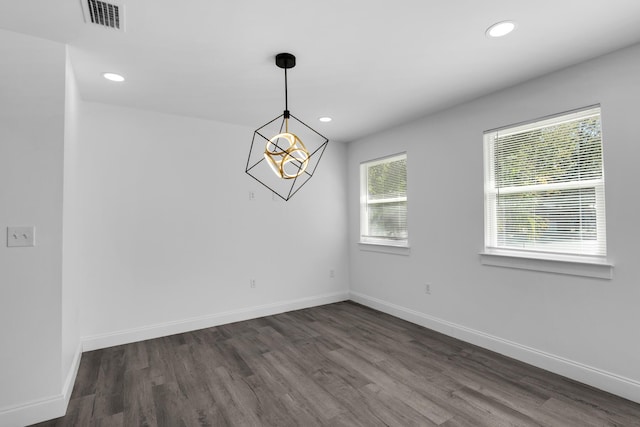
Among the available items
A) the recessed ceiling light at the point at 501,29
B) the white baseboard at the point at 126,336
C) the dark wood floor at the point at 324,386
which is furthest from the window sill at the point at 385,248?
the recessed ceiling light at the point at 501,29

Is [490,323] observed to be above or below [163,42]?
below

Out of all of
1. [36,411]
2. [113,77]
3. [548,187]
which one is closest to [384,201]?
[548,187]

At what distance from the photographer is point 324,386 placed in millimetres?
2475

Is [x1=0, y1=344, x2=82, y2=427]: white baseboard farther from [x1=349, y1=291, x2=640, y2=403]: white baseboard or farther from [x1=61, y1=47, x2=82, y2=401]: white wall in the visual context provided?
[x1=349, y1=291, x2=640, y2=403]: white baseboard

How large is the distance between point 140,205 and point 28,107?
1.51m

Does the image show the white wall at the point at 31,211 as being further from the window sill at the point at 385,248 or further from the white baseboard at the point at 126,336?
the window sill at the point at 385,248

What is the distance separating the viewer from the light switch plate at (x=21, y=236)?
2.06 meters

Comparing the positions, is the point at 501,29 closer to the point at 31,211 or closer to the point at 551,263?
the point at 551,263

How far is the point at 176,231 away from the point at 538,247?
3.70m

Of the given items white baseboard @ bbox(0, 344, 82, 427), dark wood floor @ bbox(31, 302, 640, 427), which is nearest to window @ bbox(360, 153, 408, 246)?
dark wood floor @ bbox(31, 302, 640, 427)

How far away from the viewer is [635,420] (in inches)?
79.5

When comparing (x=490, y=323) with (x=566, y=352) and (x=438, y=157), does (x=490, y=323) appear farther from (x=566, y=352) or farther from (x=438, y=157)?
(x=438, y=157)

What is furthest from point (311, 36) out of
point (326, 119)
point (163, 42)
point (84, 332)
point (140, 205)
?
point (84, 332)

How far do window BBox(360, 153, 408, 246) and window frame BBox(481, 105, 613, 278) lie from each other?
1.14 meters
